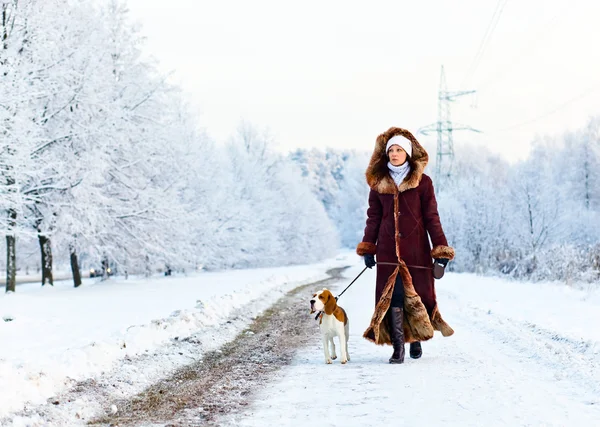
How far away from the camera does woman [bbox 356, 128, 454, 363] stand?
625 centimetres

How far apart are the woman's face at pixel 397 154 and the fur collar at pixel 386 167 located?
150 mm

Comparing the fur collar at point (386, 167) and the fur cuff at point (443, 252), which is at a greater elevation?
the fur collar at point (386, 167)

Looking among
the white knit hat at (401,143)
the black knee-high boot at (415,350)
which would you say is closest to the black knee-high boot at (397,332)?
A: the black knee-high boot at (415,350)

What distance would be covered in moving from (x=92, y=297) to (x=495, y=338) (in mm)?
11670

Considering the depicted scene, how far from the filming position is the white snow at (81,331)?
4879 millimetres

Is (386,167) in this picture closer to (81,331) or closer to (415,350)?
(415,350)

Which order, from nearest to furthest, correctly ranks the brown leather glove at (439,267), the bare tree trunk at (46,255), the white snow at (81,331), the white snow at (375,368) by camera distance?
the white snow at (375,368) < the white snow at (81,331) < the brown leather glove at (439,267) < the bare tree trunk at (46,255)

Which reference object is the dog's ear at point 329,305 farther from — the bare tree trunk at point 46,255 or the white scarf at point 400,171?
the bare tree trunk at point 46,255

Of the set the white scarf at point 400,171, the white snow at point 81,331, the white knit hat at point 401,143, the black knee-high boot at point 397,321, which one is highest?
the white knit hat at point 401,143

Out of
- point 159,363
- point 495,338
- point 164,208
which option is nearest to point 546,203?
point 164,208

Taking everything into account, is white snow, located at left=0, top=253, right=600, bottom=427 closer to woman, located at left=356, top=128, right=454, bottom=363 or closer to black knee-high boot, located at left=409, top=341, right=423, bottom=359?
black knee-high boot, located at left=409, top=341, right=423, bottom=359

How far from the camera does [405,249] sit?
636 cm

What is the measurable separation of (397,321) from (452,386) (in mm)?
1455

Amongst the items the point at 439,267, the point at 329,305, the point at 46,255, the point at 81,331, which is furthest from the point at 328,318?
the point at 46,255
